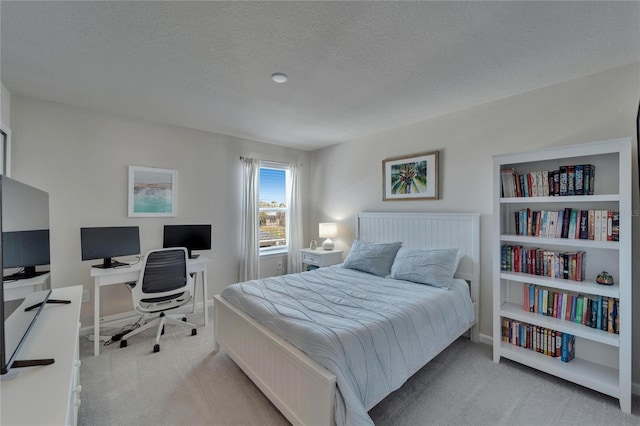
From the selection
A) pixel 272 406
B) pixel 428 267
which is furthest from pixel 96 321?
pixel 428 267

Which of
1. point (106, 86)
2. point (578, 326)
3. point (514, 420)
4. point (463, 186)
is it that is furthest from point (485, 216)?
point (106, 86)

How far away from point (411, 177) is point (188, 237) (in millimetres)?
2910

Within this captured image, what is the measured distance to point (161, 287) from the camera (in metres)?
2.73

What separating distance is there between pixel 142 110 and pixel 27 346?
8.33 feet

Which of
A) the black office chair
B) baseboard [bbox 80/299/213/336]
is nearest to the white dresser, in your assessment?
the black office chair

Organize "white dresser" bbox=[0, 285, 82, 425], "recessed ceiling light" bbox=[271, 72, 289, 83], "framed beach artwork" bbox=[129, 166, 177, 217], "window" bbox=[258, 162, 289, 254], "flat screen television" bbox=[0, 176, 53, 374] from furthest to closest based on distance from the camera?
1. "window" bbox=[258, 162, 289, 254]
2. "framed beach artwork" bbox=[129, 166, 177, 217]
3. "recessed ceiling light" bbox=[271, 72, 289, 83]
4. "flat screen television" bbox=[0, 176, 53, 374]
5. "white dresser" bbox=[0, 285, 82, 425]

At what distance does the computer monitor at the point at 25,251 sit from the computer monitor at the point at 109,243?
3.50 ft

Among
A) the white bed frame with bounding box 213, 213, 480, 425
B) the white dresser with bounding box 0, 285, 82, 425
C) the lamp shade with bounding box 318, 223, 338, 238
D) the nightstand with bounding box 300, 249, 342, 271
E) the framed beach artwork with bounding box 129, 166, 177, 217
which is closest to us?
the white dresser with bounding box 0, 285, 82, 425

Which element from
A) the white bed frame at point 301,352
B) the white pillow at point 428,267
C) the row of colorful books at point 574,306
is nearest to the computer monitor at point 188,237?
the white bed frame at point 301,352

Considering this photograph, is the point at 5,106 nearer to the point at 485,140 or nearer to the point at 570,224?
the point at 485,140

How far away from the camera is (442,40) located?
175 cm

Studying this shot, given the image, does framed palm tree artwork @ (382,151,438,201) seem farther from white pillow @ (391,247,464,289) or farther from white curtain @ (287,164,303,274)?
white curtain @ (287,164,303,274)

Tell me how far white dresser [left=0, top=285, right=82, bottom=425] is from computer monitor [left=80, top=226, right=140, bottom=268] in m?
1.51

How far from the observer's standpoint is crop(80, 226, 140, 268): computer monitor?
9.00ft
